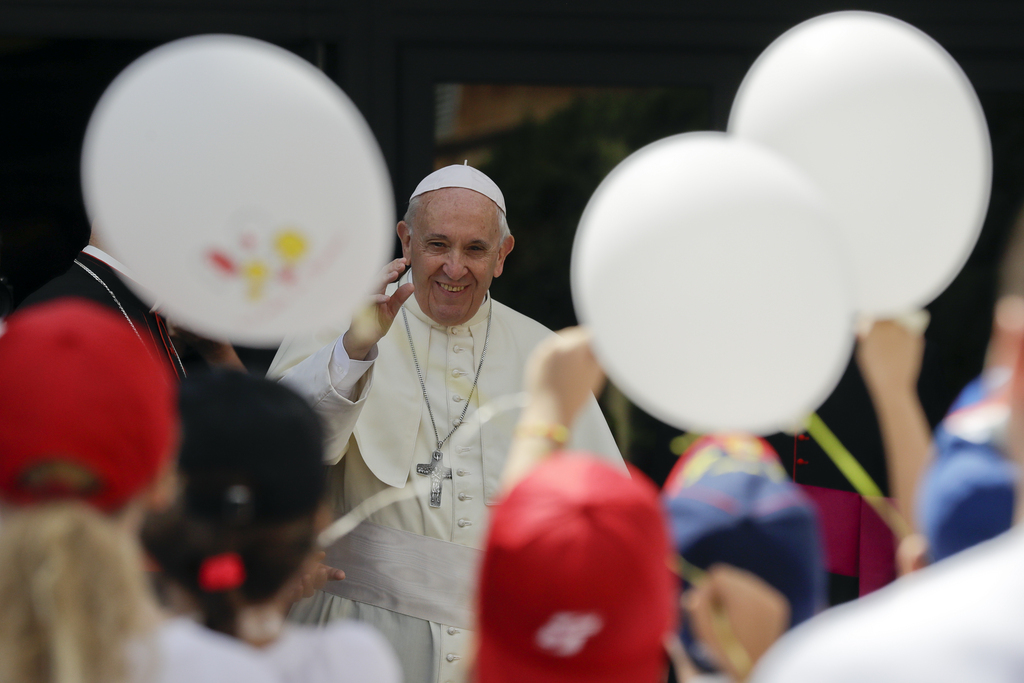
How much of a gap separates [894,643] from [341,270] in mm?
1044

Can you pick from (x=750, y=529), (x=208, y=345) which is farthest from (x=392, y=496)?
(x=750, y=529)

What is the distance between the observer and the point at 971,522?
4.73ft

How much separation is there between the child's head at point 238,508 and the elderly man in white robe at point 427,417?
0.95 metres

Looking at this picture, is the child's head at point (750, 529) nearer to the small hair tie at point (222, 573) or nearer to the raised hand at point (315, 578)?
the small hair tie at point (222, 573)

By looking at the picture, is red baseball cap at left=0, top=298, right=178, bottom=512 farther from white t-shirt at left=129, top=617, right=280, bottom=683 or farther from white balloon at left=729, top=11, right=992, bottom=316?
white balloon at left=729, top=11, right=992, bottom=316

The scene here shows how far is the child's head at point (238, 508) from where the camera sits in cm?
142

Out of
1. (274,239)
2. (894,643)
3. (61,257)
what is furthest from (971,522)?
(61,257)

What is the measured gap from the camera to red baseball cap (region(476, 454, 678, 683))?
4.47 ft

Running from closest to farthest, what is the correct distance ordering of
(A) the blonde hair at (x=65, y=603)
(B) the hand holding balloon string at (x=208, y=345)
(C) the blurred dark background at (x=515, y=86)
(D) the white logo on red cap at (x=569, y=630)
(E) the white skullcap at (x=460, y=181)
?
(A) the blonde hair at (x=65, y=603) → (D) the white logo on red cap at (x=569, y=630) → (B) the hand holding balloon string at (x=208, y=345) → (E) the white skullcap at (x=460, y=181) → (C) the blurred dark background at (x=515, y=86)

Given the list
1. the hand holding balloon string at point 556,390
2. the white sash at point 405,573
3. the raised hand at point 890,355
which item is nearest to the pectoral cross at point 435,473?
the white sash at point 405,573

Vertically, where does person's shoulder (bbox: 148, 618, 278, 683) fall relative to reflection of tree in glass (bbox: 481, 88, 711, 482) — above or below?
above

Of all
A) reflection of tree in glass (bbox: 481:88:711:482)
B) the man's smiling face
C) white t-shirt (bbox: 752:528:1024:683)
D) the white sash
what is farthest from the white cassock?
white t-shirt (bbox: 752:528:1024:683)

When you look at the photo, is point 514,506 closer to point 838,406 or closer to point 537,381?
point 537,381

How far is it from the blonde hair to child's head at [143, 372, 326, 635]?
0.13 meters
